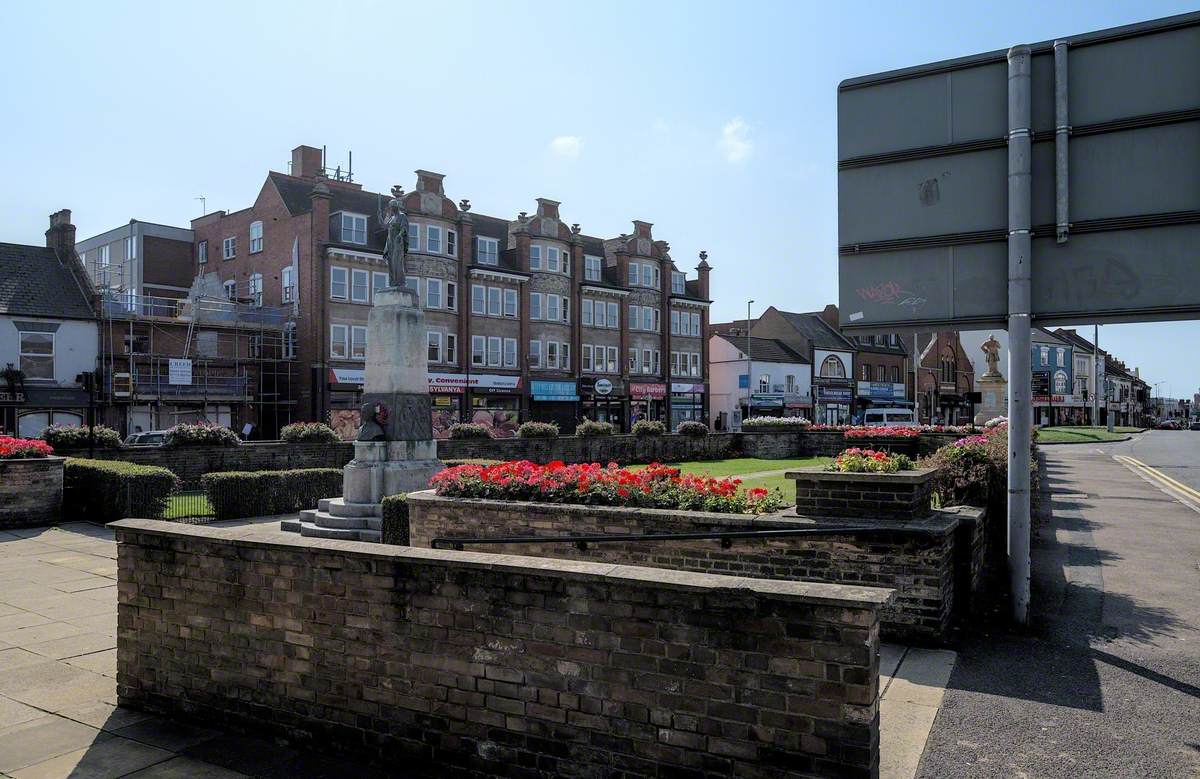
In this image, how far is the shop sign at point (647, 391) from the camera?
57.0 meters

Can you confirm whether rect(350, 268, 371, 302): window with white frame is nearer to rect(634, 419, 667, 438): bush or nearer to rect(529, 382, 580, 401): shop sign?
rect(529, 382, 580, 401): shop sign

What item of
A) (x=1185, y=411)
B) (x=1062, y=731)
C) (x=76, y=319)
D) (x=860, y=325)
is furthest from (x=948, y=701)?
(x=1185, y=411)

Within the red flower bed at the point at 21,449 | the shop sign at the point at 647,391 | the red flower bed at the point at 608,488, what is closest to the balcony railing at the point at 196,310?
the red flower bed at the point at 21,449

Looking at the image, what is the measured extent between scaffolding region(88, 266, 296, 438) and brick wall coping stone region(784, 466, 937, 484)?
120 feet

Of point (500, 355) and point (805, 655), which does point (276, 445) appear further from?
point (500, 355)

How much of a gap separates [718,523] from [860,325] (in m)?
2.50

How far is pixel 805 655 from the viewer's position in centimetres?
377

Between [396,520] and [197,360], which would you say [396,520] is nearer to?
[396,520]

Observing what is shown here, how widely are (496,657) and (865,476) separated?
3.95 meters

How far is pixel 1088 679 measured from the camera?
19.6 ft

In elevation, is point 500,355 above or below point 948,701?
above

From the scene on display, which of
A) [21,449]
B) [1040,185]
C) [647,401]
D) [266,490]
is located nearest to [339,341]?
[647,401]

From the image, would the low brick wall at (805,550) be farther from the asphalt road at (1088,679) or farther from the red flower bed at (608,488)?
the asphalt road at (1088,679)

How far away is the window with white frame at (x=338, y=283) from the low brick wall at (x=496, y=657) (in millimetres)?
38365
